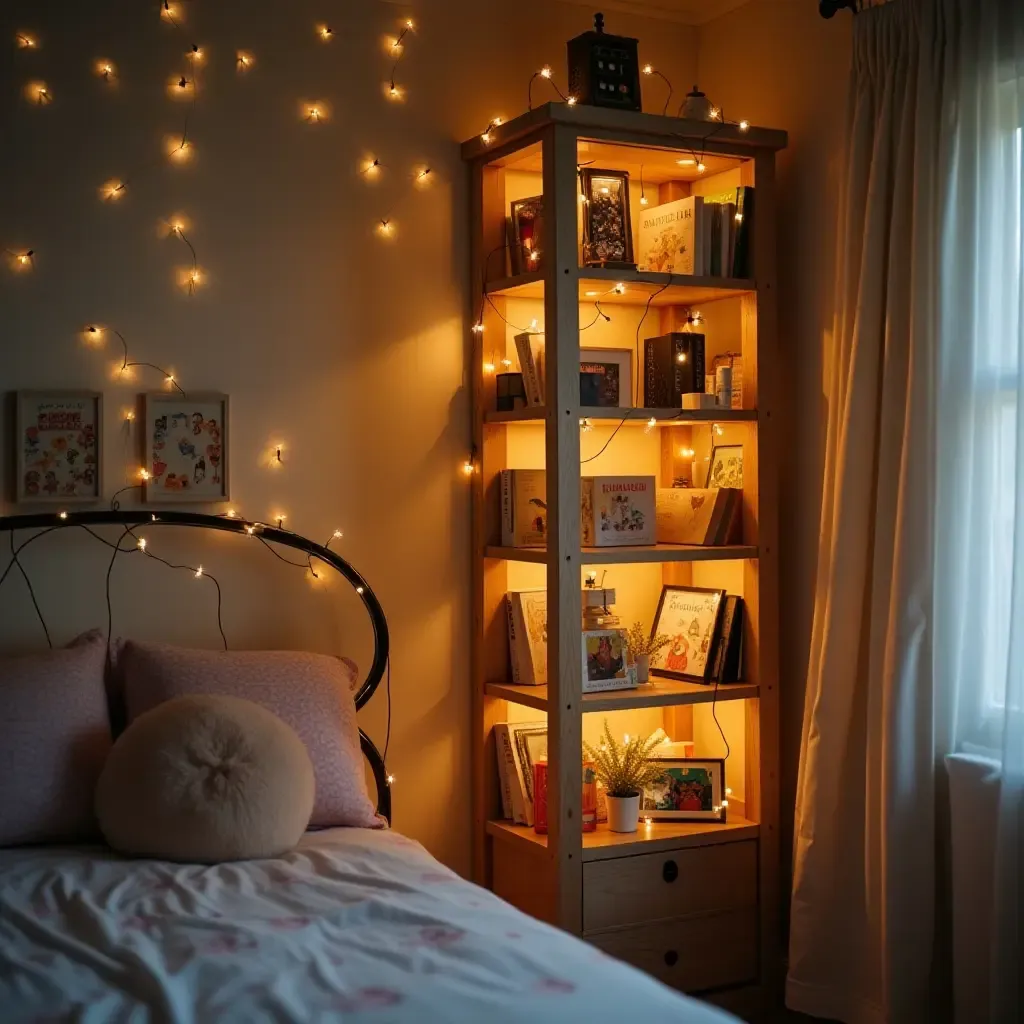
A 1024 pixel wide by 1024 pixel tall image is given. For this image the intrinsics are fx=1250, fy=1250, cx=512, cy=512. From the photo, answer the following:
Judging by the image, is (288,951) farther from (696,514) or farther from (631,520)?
(696,514)

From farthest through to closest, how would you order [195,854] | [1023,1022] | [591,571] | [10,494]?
1. [591,571]
2. [10,494]
3. [1023,1022]
4. [195,854]

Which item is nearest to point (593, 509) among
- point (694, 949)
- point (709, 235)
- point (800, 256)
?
point (709, 235)

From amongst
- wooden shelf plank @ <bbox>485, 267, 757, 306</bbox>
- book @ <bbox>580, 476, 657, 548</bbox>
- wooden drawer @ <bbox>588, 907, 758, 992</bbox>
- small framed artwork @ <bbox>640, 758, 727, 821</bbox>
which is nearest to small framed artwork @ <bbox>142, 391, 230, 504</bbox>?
wooden shelf plank @ <bbox>485, 267, 757, 306</bbox>

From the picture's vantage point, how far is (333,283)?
326 cm

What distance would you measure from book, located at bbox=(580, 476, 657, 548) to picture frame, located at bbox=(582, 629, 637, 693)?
0.23 metres

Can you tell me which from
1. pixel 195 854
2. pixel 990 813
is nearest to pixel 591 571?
pixel 990 813

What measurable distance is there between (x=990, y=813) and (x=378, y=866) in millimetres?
1292

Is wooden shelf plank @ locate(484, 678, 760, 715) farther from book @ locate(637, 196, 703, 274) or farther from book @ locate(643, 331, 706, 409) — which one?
book @ locate(637, 196, 703, 274)

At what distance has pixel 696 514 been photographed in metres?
3.40

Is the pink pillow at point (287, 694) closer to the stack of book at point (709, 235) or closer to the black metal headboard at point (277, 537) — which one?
the black metal headboard at point (277, 537)

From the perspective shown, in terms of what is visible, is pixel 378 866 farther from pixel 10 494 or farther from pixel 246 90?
pixel 246 90

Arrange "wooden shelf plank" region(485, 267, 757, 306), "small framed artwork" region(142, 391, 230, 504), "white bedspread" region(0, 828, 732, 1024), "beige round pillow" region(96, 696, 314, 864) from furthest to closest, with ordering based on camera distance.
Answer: "wooden shelf plank" region(485, 267, 757, 306), "small framed artwork" region(142, 391, 230, 504), "beige round pillow" region(96, 696, 314, 864), "white bedspread" region(0, 828, 732, 1024)

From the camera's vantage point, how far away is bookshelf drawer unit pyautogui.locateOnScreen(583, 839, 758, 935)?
307 cm

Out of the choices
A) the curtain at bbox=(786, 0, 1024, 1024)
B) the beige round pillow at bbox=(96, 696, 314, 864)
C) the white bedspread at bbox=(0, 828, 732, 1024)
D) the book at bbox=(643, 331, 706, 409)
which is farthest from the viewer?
the book at bbox=(643, 331, 706, 409)
